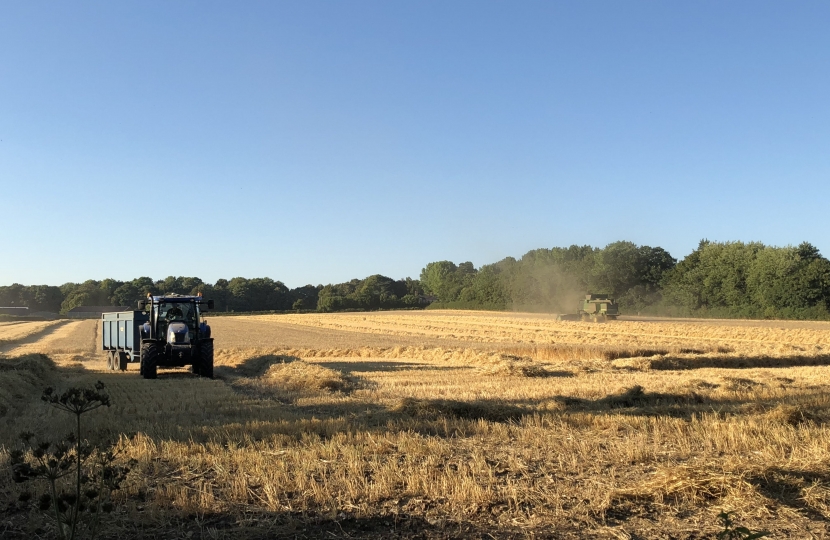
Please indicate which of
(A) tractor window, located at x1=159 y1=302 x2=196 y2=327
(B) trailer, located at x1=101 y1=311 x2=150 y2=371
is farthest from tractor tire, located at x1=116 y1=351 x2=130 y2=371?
(A) tractor window, located at x1=159 y1=302 x2=196 y2=327

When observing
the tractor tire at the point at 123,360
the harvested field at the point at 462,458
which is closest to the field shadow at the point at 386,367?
the harvested field at the point at 462,458

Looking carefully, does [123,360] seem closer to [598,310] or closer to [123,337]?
[123,337]

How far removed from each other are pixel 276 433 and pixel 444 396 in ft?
16.6

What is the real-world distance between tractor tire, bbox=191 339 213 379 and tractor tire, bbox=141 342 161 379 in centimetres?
110

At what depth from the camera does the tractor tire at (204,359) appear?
767 inches

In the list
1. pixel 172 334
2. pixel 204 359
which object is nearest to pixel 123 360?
pixel 172 334

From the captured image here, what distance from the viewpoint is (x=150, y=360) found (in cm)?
1905

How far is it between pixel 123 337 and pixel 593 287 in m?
69.6

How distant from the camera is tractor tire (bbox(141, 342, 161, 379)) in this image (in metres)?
19.0

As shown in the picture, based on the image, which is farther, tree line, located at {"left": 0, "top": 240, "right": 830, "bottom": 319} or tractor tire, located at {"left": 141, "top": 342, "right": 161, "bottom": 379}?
tree line, located at {"left": 0, "top": 240, "right": 830, "bottom": 319}

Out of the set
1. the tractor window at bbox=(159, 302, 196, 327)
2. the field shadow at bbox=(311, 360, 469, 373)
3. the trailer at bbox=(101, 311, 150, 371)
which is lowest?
the field shadow at bbox=(311, 360, 469, 373)

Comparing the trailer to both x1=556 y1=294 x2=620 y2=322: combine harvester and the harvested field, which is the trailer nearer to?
the harvested field

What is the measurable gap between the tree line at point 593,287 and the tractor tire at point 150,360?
7.67 feet

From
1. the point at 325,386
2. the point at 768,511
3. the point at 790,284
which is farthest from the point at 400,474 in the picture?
the point at 790,284
